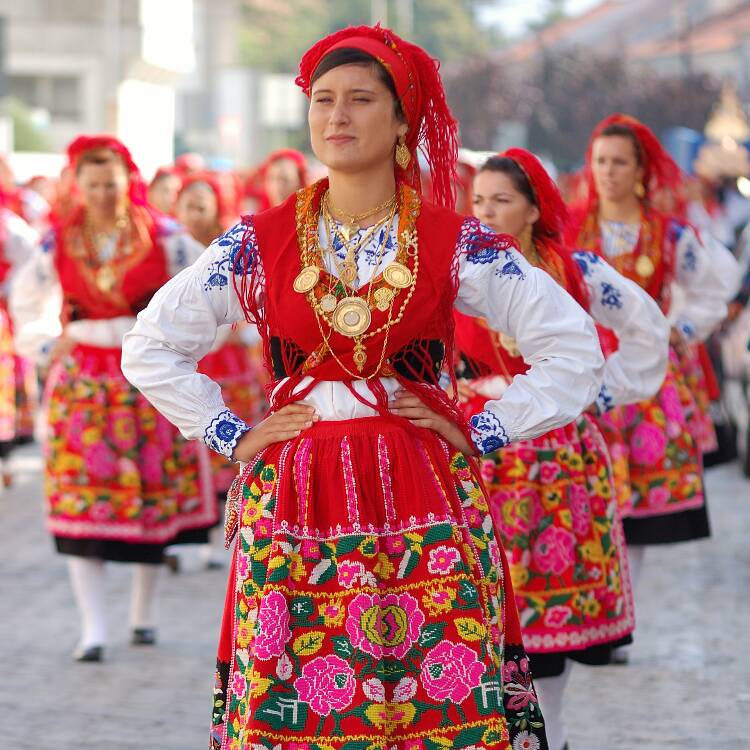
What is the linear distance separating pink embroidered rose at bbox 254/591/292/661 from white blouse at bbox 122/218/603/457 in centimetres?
38

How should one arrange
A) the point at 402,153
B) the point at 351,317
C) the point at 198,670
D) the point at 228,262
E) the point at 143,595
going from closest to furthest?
the point at 351,317, the point at 228,262, the point at 402,153, the point at 198,670, the point at 143,595

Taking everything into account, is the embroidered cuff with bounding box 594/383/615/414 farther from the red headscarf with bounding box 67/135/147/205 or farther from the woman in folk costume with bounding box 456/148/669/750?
the red headscarf with bounding box 67/135/147/205

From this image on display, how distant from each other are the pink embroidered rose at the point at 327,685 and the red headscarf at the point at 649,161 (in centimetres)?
357

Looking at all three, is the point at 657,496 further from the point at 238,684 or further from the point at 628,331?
the point at 238,684

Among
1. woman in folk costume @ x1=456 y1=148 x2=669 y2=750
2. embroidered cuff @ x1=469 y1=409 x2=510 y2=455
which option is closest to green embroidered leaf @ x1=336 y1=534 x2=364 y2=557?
embroidered cuff @ x1=469 y1=409 x2=510 y2=455

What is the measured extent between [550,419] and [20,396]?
7.59 metres

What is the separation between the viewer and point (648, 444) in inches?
257

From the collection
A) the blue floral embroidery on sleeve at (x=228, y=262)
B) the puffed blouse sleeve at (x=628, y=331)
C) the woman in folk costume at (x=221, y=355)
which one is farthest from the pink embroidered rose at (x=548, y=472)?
the woman in folk costume at (x=221, y=355)

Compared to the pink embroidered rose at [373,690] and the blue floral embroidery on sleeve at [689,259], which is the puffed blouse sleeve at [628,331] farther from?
the blue floral embroidery on sleeve at [689,259]

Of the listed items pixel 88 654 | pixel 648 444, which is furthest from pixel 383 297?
pixel 88 654

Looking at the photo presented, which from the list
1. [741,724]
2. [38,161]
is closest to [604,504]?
[741,724]

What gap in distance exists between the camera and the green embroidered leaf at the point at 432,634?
346 cm

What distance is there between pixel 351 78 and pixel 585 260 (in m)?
1.62

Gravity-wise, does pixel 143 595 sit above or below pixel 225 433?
below
